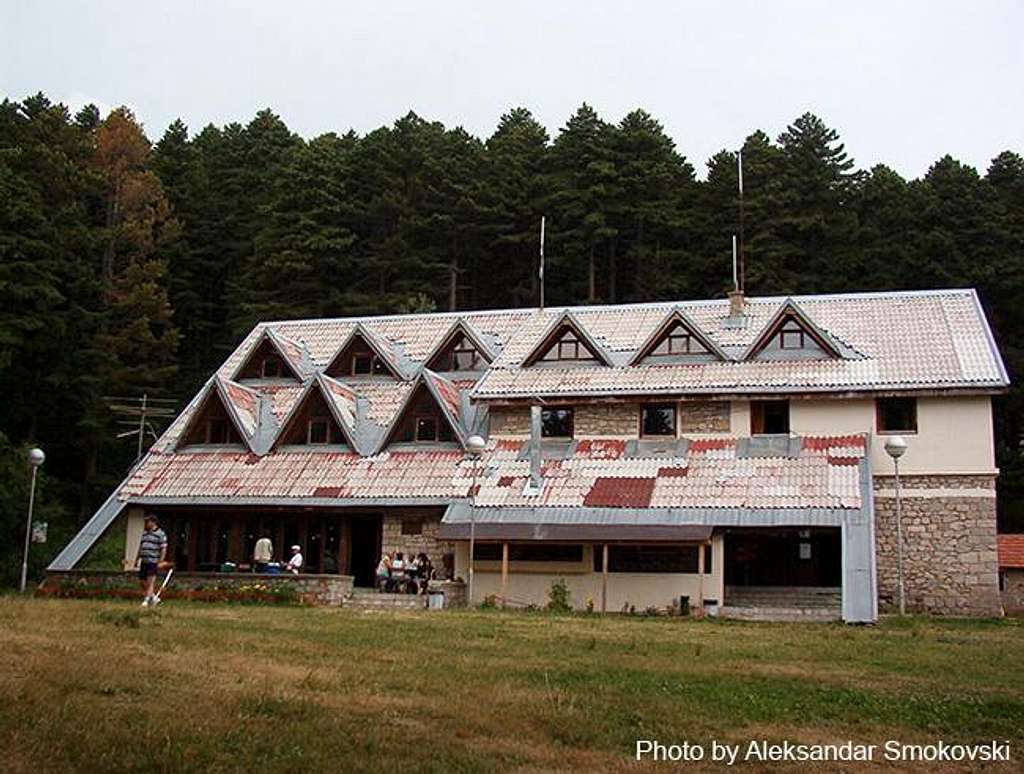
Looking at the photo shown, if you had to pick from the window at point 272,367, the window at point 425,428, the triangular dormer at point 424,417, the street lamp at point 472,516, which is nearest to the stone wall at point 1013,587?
the street lamp at point 472,516

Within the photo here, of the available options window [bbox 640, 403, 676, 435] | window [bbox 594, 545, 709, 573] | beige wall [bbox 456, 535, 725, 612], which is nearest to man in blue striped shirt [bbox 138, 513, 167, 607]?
beige wall [bbox 456, 535, 725, 612]

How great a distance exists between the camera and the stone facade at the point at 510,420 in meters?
32.9

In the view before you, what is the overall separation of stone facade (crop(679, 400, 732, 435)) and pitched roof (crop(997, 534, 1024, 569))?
1093cm

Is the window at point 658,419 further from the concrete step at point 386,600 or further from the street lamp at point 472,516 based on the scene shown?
the concrete step at point 386,600

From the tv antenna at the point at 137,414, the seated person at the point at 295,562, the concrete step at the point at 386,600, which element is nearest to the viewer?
the concrete step at the point at 386,600

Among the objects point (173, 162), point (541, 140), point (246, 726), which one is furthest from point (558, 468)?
point (173, 162)

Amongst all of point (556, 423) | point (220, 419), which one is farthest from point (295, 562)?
point (556, 423)

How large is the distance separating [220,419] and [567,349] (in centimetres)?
1031

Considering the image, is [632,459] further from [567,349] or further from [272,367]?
[272,367]

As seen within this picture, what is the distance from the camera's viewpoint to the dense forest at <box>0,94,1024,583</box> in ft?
146

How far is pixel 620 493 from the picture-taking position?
2889 cm

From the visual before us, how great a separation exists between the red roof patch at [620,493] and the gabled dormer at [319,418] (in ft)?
26.1

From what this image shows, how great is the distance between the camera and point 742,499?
91.8 ft

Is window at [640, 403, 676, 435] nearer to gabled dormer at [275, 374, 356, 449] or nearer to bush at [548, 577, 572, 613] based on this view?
bush at [548, 577, 572, 613]
